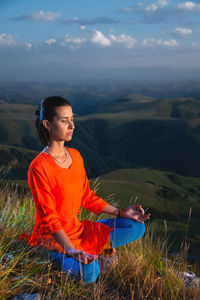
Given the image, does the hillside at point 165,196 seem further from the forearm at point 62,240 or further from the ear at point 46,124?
the forearm at point 62,240

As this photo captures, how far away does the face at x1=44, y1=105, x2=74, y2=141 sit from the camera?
3.71 meters

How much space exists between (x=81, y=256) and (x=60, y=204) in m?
0.69

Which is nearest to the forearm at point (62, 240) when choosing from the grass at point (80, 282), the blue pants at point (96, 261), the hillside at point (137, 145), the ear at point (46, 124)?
the blue pants at point (96, 261)

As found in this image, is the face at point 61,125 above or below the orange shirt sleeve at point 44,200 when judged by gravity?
above

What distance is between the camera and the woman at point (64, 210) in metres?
3.51

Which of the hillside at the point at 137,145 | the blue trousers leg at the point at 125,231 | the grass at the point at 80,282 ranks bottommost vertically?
the hillside at the point at 137,145

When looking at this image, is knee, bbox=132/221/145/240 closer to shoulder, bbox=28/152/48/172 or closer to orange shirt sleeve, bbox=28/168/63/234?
orange shirt sleeve, bbox=28/168/63/234

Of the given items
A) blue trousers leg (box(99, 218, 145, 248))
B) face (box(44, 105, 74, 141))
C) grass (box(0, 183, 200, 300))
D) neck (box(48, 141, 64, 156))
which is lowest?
grass (box(0, 183, 200, 300))

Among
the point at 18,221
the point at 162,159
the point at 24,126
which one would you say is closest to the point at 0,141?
the point at 24,126

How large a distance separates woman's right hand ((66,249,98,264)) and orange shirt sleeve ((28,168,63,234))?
0.29 meters

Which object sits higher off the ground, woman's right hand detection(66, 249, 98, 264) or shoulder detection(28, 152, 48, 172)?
shoulder detection(28, 152, 48, 172)

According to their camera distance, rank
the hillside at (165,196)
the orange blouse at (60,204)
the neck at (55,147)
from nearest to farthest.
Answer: the orange blouse at (60,204) < the neck at (55,147) < the hillside at (165,196)

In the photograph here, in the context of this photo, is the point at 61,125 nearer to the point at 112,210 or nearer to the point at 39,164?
the point at 39,164

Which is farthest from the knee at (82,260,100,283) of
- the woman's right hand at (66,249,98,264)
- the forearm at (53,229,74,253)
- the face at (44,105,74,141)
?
the face at (44,105,74,141)
